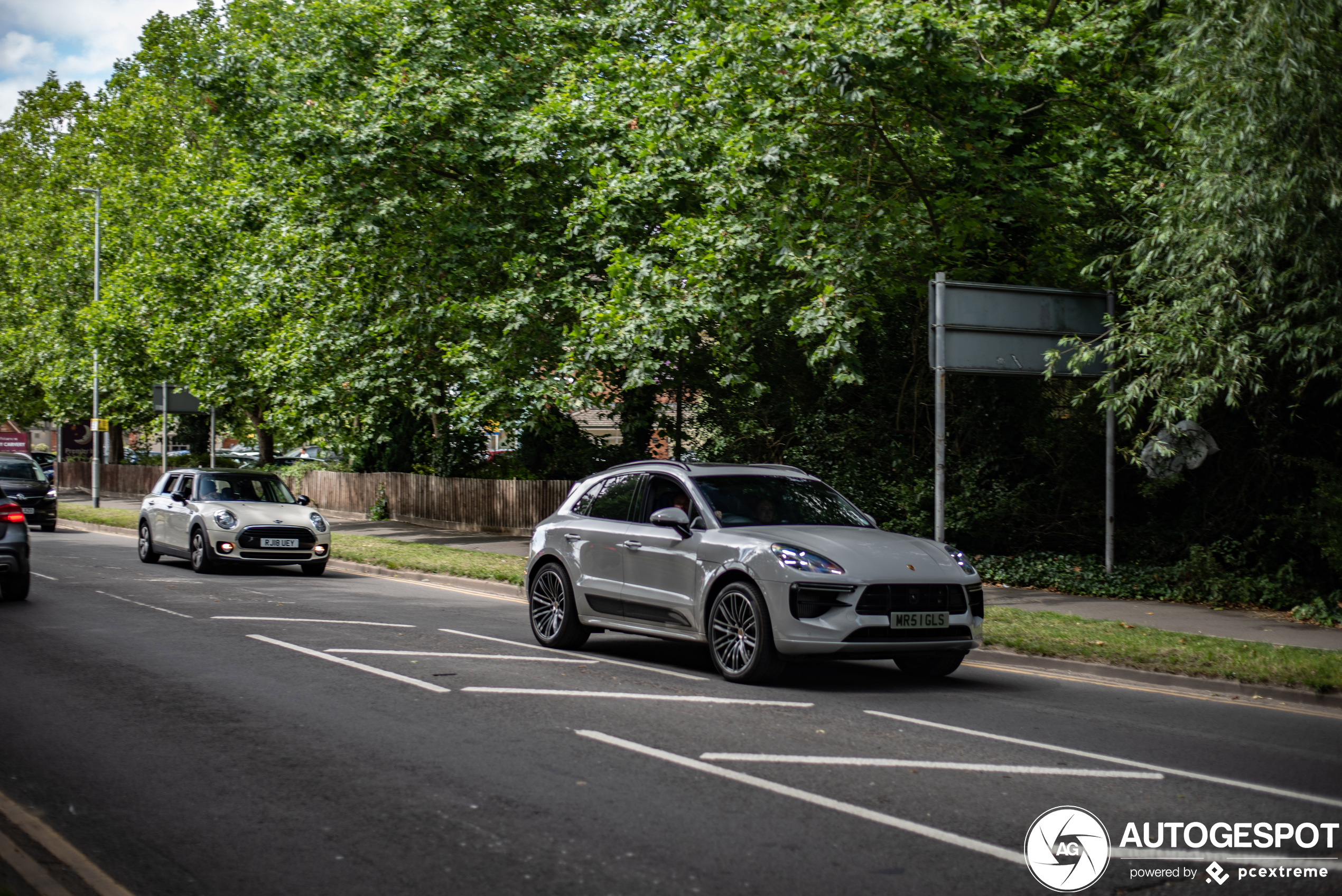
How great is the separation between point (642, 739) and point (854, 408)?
47.1ft

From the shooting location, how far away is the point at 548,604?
456 inches

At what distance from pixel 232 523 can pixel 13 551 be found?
4.42m

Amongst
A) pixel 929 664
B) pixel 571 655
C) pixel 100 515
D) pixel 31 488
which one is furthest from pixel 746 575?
pixel 100 515

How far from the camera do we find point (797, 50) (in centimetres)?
1482

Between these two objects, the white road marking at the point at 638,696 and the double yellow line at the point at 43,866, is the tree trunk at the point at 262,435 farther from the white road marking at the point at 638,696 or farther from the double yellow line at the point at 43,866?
the double yellow line at the point at 43,866

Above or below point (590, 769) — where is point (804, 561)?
→ above

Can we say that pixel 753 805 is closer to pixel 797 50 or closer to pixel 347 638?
pixel 347 638

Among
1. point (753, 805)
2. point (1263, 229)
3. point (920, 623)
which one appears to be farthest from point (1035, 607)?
point (753, 805)

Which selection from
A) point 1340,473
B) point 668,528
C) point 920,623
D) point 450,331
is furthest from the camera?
point 450,331

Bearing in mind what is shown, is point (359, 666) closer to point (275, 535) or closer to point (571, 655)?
point (571, 655)

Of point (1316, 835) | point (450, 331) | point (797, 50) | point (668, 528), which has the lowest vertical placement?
point (1316, 835)

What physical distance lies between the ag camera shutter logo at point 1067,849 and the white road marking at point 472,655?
542 centimetres

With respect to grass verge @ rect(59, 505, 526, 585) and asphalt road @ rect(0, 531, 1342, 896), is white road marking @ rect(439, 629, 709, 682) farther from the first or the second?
grass verge @ rect(59, 505, 526, 585)

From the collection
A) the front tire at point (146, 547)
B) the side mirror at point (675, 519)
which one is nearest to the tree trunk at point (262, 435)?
the front tire at point (146, 547)
